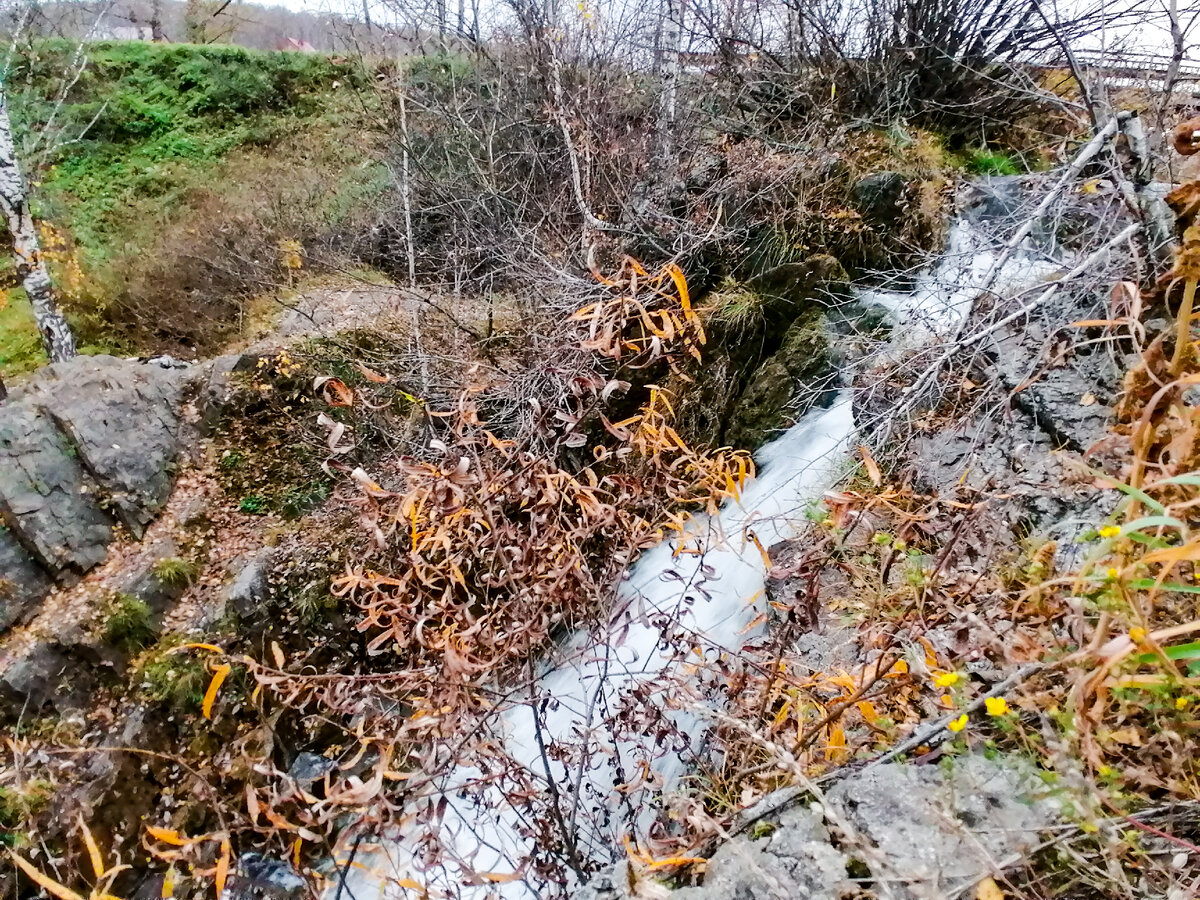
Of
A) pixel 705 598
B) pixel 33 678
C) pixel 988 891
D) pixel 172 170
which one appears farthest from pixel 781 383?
pixel 172 170

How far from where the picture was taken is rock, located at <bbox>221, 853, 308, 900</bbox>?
158 inches

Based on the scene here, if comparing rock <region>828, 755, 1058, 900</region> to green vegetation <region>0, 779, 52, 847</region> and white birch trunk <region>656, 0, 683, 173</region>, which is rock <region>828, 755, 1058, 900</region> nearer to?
green vegetation <region>0, 779, 52, 847</region>

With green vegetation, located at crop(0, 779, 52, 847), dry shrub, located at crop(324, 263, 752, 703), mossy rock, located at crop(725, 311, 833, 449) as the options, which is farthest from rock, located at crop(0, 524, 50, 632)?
mossy rock, located at crop(725, 311, 833, 449)

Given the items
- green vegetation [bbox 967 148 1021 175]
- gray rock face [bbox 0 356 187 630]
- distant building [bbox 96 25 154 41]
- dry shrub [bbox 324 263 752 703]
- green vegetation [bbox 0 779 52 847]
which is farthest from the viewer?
distant building [bbox 96 25 154 41]

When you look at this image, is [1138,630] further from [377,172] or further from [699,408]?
[377,172]

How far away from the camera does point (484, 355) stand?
18.0ft

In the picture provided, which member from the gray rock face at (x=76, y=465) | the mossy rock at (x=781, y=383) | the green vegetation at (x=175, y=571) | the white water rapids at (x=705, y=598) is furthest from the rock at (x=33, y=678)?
the mossy rock at (x=781, y=383)

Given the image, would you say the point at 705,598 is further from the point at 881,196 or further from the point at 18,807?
the point at 18,807

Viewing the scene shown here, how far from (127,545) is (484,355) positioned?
3.29 m

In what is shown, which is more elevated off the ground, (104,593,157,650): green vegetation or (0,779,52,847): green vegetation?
(104,593,157,650): green vegetation

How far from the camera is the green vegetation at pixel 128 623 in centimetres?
459

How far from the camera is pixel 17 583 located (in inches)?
183

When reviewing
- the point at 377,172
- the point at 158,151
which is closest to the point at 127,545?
the point at 377,172

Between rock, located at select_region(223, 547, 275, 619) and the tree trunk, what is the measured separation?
305 centimetres
